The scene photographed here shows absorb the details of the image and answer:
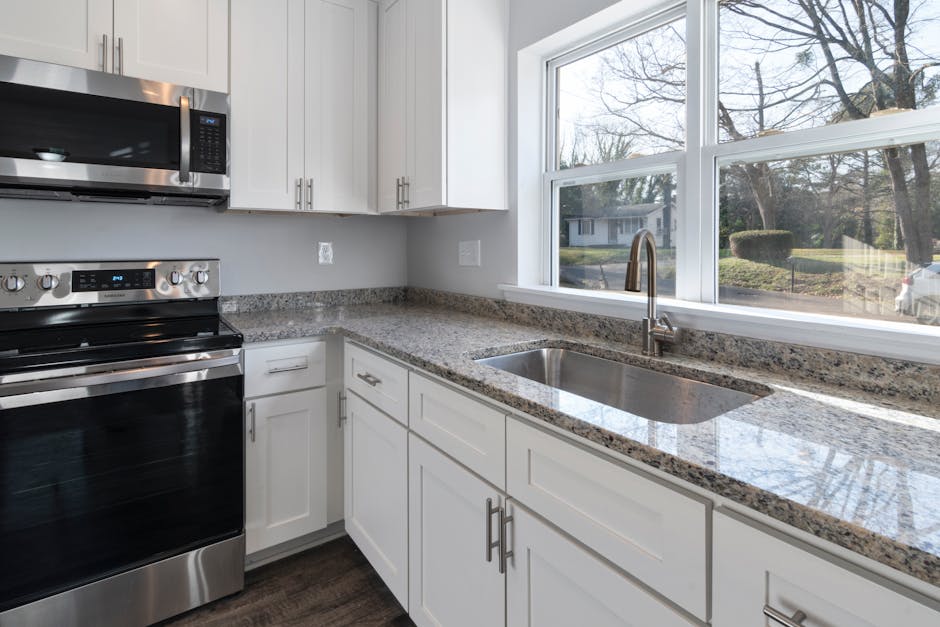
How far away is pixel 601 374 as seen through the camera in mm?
1521

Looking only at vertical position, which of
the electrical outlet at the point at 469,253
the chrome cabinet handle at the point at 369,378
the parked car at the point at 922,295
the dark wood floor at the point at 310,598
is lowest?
the dark wood floor at the point at 310,598

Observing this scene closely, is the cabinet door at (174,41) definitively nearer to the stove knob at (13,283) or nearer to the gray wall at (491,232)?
→ the stove knob at (13,283)

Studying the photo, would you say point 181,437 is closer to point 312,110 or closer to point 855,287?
point 312,110

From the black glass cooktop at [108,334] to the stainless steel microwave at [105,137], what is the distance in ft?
1.38

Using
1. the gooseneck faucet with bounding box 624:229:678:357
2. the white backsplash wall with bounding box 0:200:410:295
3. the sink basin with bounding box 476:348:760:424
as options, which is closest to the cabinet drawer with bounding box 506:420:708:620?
the sink basin with bounding box 476:348:760:424

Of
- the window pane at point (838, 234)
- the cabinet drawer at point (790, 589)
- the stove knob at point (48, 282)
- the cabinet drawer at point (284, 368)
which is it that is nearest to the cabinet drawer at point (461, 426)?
the cabinet drawer at point (790, 589)

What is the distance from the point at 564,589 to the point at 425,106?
1693mm

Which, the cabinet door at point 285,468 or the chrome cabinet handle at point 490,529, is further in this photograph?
the cabinet door at point 285,468

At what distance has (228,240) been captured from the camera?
2270mm

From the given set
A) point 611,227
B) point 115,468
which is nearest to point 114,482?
point 115,468

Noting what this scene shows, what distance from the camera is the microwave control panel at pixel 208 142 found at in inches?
72.4

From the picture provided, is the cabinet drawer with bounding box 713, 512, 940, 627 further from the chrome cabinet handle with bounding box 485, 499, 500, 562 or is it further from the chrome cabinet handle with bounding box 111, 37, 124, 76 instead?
the chrome cabinet handle with bounding box 111, 37, 124, 76

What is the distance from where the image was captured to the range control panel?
1723mm

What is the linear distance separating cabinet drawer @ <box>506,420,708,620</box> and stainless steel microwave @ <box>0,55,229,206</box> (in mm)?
1525
